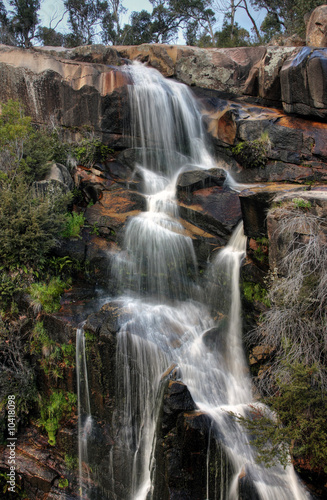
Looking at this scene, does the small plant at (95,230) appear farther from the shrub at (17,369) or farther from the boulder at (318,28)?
the boulder at (318,28)

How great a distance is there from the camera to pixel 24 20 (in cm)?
2228

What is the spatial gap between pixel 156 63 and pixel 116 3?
15.4m

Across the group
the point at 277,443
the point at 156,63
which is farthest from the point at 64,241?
the point at 156,63

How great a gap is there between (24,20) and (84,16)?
5037 millimetres

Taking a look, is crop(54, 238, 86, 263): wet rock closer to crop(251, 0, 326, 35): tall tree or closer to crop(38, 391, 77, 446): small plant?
crop(38, 391, 77, 446): small plant

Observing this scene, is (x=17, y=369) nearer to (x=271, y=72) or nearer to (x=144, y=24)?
(x=271, y=72)

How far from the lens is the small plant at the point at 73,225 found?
8.97 m

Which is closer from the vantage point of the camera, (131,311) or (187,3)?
(131,311)

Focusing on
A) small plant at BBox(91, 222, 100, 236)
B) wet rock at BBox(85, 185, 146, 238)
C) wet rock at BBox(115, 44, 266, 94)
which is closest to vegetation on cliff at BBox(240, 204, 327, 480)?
wet rock at BBox(85, 185, 146, 238)

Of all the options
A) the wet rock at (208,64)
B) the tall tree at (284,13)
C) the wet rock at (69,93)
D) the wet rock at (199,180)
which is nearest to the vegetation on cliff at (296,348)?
the wet rock at (199,180)

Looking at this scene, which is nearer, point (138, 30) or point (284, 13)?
point (284, 13)

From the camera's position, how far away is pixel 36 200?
8562 millimetres

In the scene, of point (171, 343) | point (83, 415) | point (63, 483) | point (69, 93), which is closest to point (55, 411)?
point (83, 415)

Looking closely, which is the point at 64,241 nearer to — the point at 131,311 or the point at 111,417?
the point at 131,311
